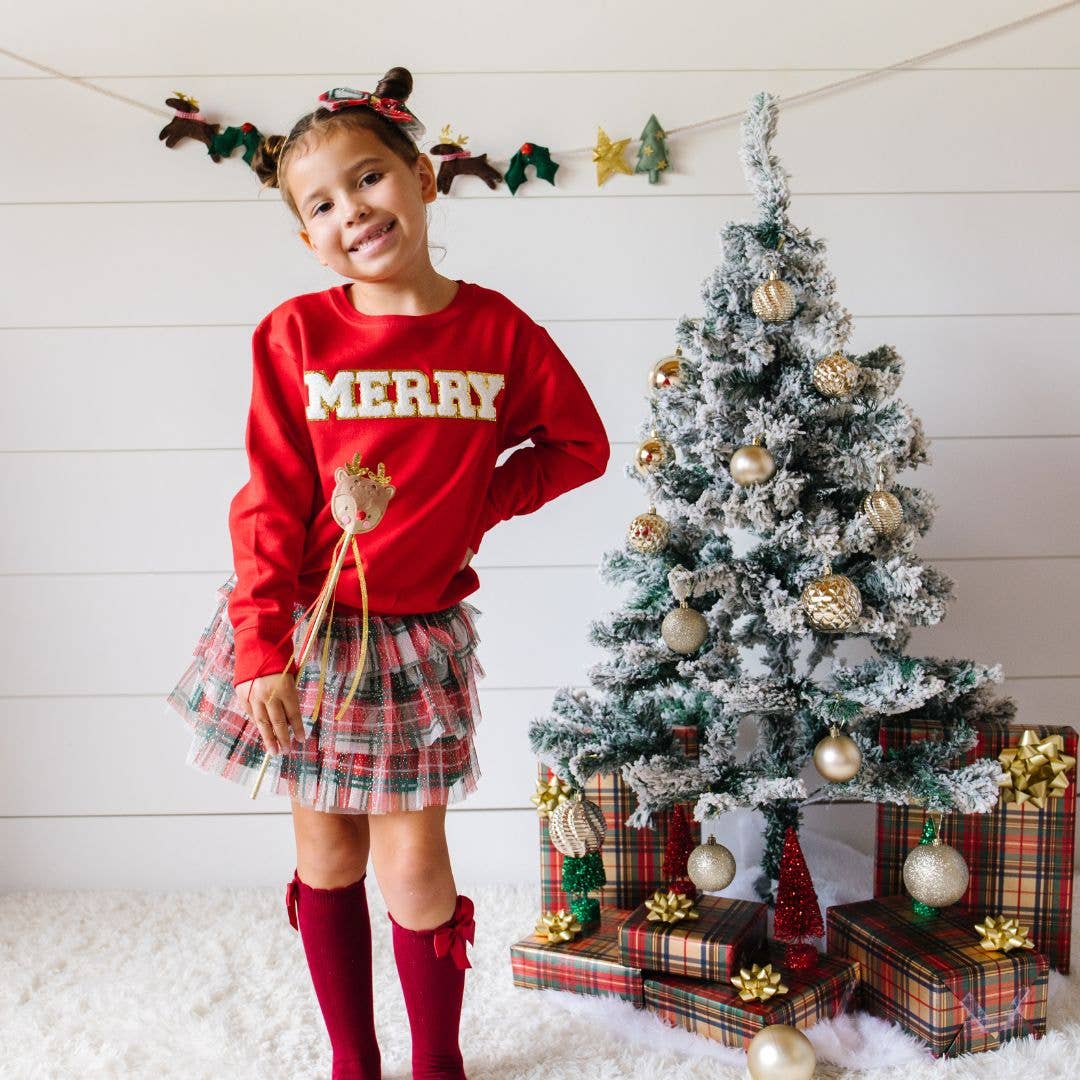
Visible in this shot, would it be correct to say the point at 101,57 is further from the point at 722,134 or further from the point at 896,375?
the point at 896,375

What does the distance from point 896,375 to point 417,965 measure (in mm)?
843

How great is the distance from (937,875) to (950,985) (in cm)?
12

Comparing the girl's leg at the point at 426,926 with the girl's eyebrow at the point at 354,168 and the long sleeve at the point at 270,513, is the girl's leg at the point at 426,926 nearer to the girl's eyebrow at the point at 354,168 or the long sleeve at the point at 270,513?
the long sleeve at the point at 270,513

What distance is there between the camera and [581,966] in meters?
1.33

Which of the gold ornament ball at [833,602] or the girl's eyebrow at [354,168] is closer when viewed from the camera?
the girl's eyebrow at [354,168]

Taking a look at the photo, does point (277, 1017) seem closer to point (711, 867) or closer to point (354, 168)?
point (711, 867)

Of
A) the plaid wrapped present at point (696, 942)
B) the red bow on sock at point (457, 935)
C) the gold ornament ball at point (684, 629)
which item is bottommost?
the plaid wrapped present at point (696, 942)

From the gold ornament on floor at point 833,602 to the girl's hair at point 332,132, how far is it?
0.63 metres

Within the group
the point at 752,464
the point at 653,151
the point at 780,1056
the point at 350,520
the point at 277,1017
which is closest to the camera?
the point at 350,520

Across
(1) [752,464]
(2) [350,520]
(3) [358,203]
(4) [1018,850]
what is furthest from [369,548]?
(4) [1018,850]

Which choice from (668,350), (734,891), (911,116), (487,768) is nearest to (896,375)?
(668,350)

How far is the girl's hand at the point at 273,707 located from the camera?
975 millimetres

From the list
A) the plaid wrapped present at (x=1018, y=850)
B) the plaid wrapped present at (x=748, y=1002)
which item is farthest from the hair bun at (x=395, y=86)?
the plaid wrapped present at (x=748, y=1002)

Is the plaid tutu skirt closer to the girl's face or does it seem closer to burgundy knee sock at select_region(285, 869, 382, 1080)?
burgundy knee sock at select_region(285, 869, 382, 1080)
